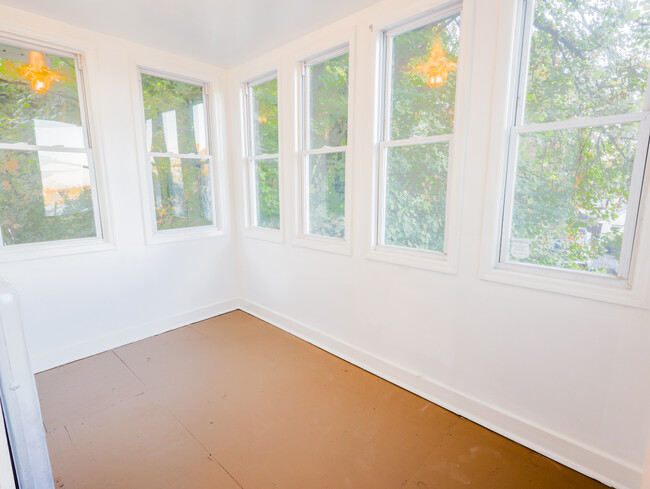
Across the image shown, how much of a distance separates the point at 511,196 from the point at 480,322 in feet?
2.45

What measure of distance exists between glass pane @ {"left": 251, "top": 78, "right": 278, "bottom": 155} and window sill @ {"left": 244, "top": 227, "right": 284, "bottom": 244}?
0.78 m

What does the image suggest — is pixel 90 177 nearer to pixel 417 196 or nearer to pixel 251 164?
pixel 251 164

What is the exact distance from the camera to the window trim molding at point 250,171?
3072 mm

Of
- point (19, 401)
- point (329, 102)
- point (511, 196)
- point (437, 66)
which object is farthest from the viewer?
point (329, 102)

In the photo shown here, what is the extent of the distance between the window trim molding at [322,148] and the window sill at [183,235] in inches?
39.4

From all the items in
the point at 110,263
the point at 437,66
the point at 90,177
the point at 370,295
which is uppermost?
the point at 437,66

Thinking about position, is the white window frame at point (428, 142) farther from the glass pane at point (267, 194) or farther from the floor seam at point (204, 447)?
the floor seam at point (204, 447)

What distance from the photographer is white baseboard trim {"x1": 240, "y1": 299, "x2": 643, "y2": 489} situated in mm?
1547

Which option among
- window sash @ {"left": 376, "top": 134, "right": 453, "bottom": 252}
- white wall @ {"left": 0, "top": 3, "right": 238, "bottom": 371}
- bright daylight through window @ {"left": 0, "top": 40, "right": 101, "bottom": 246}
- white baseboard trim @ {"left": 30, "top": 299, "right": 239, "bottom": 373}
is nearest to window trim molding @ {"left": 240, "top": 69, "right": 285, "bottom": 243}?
white wall @ {"left": 0, "top": 3, "right": 238, "bottom": 371}

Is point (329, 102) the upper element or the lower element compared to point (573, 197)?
upper

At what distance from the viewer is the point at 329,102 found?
262 cm

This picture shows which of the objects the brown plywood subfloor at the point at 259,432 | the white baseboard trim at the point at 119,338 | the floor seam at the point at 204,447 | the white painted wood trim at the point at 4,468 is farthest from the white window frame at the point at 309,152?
the white painted wood trim at the point at 4,468

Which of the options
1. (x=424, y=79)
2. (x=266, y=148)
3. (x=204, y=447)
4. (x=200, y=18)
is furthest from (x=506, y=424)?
(x=200, y=18)

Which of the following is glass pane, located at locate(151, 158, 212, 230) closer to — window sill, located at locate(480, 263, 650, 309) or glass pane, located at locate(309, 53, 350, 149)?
glass pane, located at locate(309, 53, 350, 149)
